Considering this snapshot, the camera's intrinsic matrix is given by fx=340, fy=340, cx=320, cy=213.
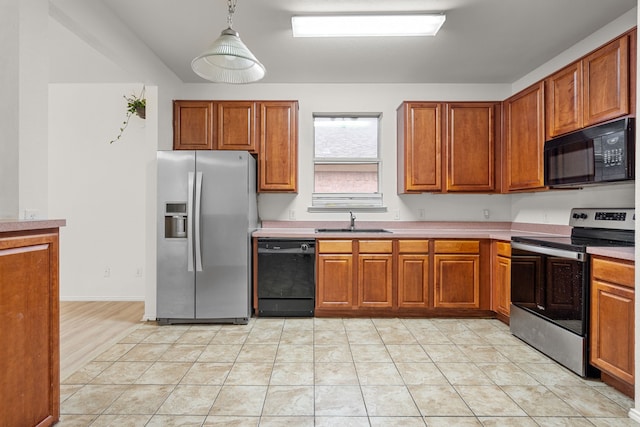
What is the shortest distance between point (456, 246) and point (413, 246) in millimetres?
448

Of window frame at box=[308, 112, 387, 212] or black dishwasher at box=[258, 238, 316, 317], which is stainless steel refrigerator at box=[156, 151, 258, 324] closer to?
black dishwasher at box=[258, 238, 316, 317]

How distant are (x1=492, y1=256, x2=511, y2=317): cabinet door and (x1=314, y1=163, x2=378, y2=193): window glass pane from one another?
5.32ft

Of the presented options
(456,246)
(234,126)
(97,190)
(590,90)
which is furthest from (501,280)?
→ (97,190)

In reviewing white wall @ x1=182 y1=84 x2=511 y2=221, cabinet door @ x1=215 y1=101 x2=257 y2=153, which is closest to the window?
white wall @ x1=182 y1=84 x2=511 y2=221

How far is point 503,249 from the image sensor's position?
3.35 meters

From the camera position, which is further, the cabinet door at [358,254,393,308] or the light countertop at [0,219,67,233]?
the cabinet door at [358,254,393,308]

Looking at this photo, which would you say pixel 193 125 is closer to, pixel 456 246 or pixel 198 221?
pixel 198 221

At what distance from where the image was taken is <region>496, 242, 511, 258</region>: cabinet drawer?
3.25m

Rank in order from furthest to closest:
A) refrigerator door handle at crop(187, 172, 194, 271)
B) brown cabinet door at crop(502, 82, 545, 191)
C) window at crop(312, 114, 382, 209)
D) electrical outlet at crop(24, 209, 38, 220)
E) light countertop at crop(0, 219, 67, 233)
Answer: window at crop(312, 114, 382, 209)
refrigerator door handle at crop(187, 172, 194, 271)
brown cabinet door at crop(502, 82, 545, 191)
electrical outlet at crop(24, 209, 38, 220)
light countertop at crop(0, 219, 67, 233)

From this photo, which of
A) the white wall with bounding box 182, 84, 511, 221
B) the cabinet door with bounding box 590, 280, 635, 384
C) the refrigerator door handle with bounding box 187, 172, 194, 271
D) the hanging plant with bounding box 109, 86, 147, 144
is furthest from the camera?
the white wall with bounding box 182, 84, 511, 221

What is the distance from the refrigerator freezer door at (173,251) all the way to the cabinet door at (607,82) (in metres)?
3.41

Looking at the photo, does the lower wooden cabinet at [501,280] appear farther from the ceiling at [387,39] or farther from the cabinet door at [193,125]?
the cabinet door at [193,125]

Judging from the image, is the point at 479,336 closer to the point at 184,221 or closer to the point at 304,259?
the point at 304,259

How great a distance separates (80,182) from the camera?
13.8ft
